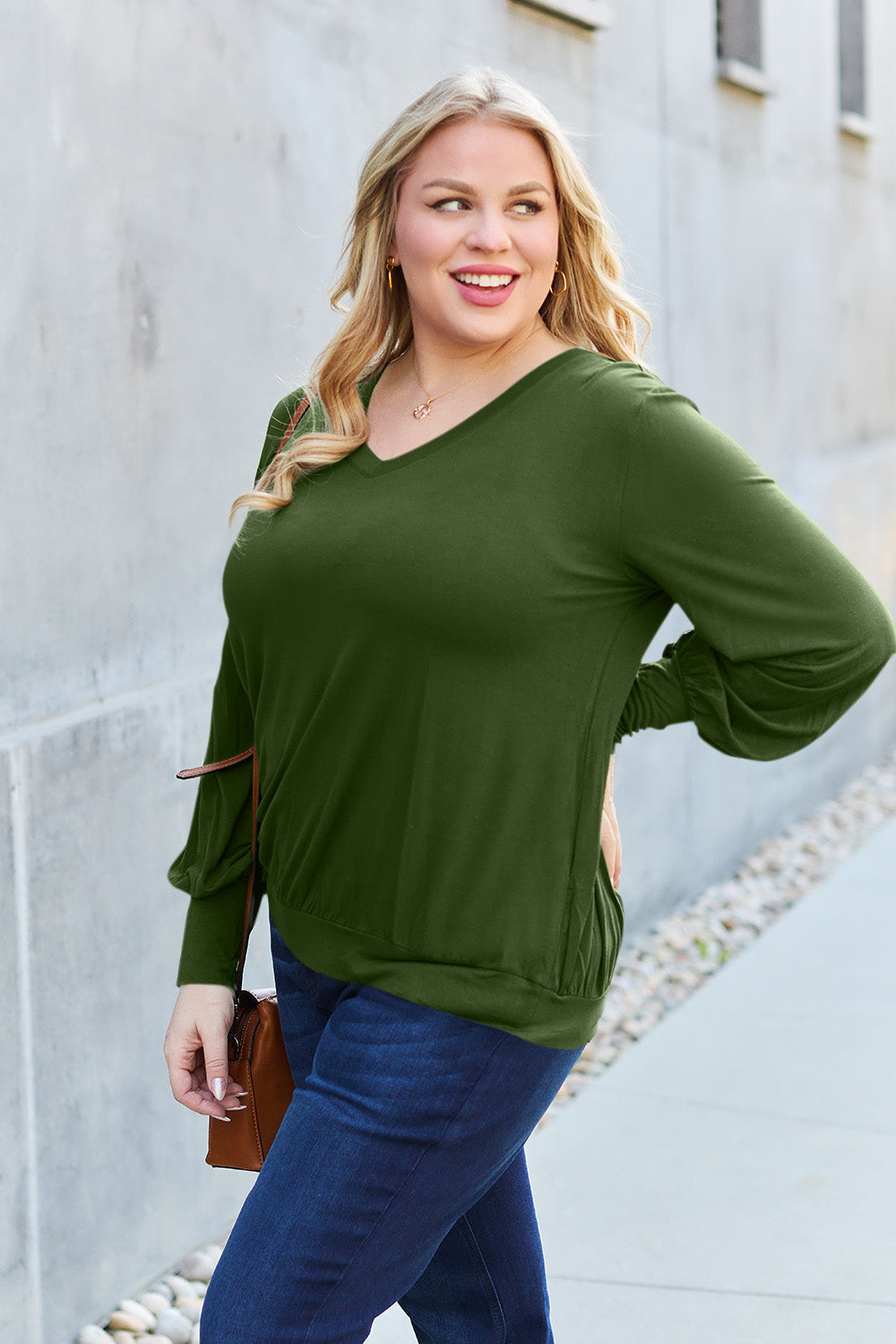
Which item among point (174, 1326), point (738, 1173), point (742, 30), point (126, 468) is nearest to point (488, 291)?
point (126, 468)

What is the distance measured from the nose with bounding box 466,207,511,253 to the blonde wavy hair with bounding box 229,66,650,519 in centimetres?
11

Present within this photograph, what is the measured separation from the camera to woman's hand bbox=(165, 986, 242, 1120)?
198cm

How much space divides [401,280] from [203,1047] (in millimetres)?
1036

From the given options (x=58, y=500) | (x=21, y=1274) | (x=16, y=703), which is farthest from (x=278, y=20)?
(x=21, y=1274)

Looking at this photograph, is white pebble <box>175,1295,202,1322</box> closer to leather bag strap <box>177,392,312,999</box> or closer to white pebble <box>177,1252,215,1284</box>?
white pebble <box>177,1252,215,1284</box>

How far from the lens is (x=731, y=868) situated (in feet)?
21.4

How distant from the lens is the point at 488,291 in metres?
1.80

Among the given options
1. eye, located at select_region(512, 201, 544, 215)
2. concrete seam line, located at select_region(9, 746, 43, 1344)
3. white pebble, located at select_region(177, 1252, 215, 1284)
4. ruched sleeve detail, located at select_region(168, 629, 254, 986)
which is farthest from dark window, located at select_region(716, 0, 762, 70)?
ruched sleeve detail, located at select_region(168, 629, 254, 986)

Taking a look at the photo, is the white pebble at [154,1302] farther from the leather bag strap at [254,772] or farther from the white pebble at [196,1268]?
the leather bag strap at [254,772]

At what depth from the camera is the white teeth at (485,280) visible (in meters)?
1.80

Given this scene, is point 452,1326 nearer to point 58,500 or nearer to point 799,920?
point 58,500

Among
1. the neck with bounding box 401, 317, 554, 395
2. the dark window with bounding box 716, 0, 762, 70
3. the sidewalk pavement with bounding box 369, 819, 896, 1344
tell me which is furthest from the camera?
the dark window with bounding box 716, 0, 762, 70

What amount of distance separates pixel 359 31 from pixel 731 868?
392 centimetres

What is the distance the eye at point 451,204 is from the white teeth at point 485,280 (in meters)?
0.08
